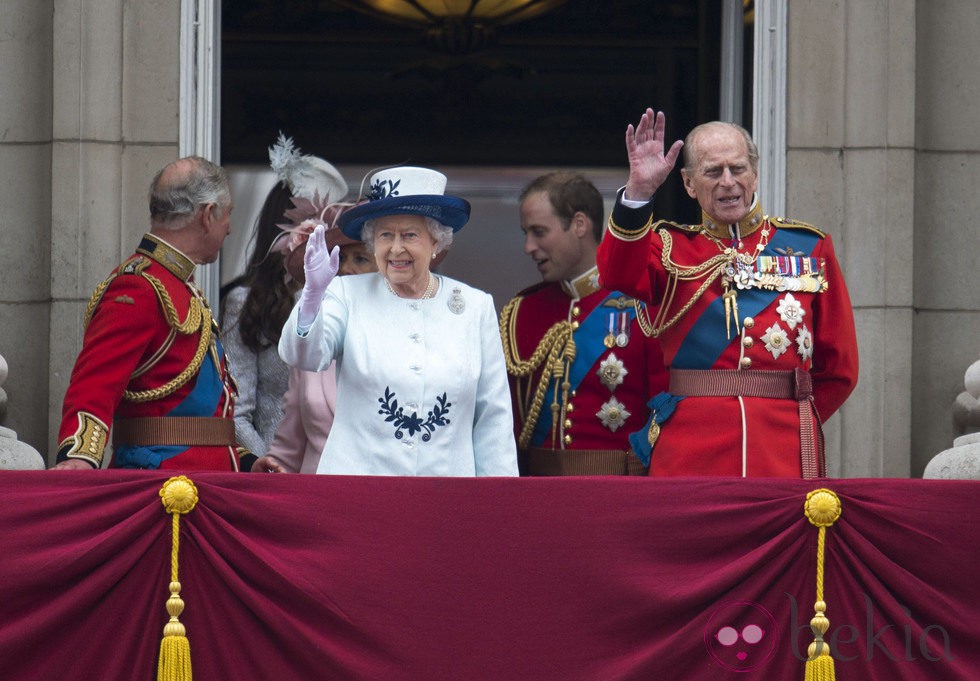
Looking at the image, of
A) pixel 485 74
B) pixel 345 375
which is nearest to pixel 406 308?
pixel 345 375

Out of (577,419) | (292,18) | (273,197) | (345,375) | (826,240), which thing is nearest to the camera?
(345,375)

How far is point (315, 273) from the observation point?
15.9ft

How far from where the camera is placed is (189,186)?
5742 mm

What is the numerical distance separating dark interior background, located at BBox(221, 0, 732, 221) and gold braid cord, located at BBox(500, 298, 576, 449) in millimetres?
3962

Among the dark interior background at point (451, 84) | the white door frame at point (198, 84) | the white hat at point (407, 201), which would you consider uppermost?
the dark interior background at point (451, 84)

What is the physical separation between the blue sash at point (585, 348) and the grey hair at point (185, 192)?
126 cm

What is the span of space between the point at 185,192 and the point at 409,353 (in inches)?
40.4

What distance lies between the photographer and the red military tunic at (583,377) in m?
6.12

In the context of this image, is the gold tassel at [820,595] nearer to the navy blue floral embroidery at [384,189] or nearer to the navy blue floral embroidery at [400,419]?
the navy blue floral embroidery at [400,419]

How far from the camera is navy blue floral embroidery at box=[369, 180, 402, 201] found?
5324mm

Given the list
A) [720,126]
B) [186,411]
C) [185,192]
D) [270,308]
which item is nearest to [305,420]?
[186,411]

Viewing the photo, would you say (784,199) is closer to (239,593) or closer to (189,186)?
(189,186)

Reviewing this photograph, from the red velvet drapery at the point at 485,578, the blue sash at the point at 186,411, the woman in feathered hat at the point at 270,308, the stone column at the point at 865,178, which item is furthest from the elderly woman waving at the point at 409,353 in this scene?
the stone column at the point at 865,178

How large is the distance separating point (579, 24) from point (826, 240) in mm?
4933
